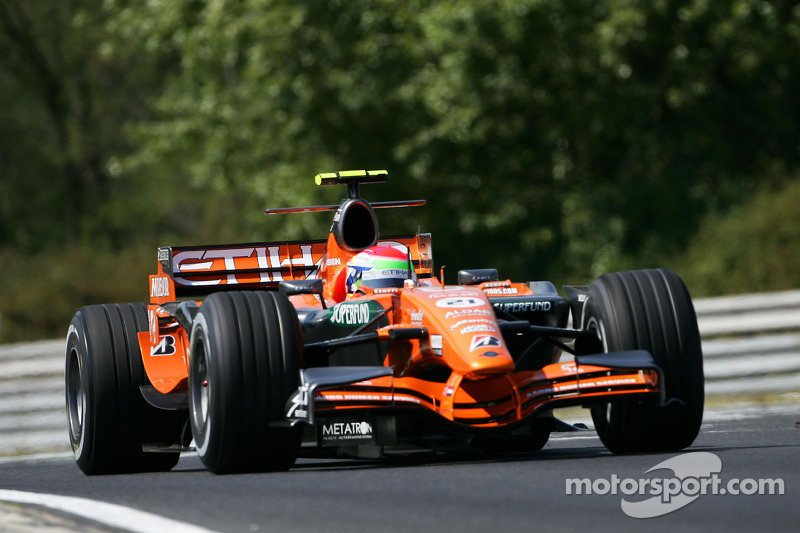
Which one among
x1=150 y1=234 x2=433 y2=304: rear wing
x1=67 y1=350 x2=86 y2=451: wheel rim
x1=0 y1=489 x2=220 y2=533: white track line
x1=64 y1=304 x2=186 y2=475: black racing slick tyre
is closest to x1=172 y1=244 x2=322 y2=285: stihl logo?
x1=150 y1=234 x2=433 y2=304: rear wing

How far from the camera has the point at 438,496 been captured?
21.6ft

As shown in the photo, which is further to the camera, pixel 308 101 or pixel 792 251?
pixel 308 101

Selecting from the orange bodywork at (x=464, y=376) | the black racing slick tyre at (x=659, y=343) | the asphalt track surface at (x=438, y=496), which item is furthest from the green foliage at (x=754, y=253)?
the orange bodywork at (x=464, y=376)

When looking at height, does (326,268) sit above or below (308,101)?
below

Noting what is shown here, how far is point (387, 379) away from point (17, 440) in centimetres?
646

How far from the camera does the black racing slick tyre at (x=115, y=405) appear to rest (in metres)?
9.91

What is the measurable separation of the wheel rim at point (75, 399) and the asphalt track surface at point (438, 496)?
3.39 feet

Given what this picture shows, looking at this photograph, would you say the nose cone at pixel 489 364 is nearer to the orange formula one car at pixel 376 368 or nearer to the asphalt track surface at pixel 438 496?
the orange formula one car at pixel 376 368

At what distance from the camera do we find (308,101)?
21922 mm

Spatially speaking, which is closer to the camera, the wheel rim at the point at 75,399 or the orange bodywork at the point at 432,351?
the orange bodywork at the point at 432,351

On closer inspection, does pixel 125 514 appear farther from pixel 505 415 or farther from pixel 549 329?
pixel 549 329

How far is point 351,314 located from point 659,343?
1.89 m

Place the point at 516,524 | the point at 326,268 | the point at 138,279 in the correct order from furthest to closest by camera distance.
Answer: the point at 138,279
the point at 326,268
the point at 516,524

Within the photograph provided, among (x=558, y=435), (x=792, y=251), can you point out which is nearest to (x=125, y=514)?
(x=558, y=435)
